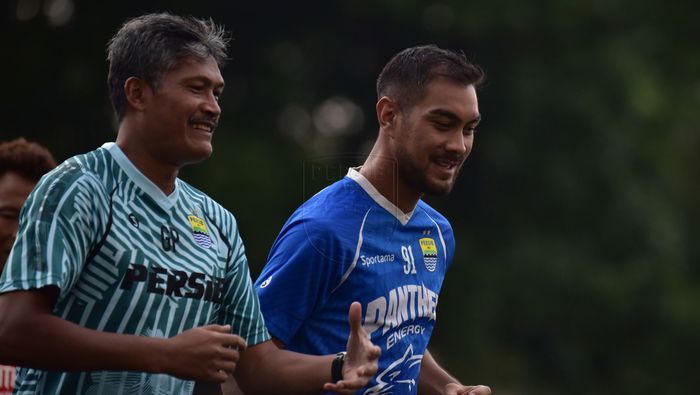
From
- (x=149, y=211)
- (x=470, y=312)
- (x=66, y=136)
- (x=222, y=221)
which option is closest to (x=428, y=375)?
(x=222, y=221)

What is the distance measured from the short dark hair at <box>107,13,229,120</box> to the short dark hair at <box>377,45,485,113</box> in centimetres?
134

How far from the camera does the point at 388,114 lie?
571 centimetres

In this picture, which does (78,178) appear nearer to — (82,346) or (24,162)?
(82,346)

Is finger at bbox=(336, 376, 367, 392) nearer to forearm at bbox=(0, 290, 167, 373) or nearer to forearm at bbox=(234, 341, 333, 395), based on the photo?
forearm at bbox=(234, 341, 333, 395)

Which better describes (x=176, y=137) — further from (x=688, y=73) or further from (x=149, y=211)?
(x=688, y=73)

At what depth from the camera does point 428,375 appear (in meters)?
5.75

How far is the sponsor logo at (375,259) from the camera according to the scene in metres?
5.24

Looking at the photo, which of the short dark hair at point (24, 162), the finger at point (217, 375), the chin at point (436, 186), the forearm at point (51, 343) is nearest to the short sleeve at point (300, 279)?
the chin at point (436, 186)

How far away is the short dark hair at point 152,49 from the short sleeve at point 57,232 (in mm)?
455

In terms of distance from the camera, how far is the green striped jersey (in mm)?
3898

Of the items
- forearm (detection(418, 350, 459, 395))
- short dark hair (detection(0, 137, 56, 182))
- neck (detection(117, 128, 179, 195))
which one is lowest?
forearm (detection(418, 350, 459, 395))

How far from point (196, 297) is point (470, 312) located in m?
15.8

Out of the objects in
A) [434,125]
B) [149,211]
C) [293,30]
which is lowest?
[149,211]

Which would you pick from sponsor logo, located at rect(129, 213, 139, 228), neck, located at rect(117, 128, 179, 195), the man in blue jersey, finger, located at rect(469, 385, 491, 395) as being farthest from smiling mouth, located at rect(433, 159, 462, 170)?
sponsor logo, located at rect(129, 213, 139, 228)
